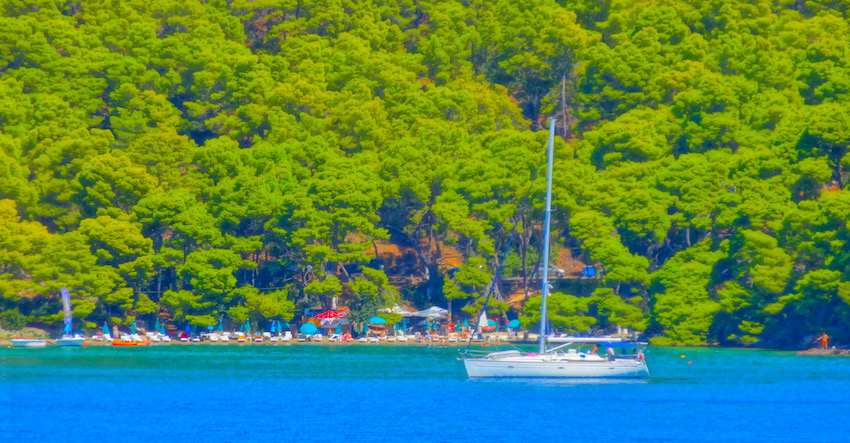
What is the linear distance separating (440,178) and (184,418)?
4870 centimetres

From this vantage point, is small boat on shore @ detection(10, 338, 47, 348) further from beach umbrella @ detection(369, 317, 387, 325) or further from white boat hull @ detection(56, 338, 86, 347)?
beach umbrella @ detection(369, 317, 387, 325)

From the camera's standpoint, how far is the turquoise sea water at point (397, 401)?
46500 millimetres

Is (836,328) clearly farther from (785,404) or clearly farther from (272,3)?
(272,3)

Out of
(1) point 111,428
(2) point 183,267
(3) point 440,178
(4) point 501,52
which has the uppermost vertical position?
(4) point 501,52

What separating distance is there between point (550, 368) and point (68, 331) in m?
39.1

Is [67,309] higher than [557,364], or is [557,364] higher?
[67,309]

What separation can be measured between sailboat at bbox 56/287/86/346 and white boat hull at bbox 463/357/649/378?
111 ft

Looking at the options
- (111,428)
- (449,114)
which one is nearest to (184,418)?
(111,428)

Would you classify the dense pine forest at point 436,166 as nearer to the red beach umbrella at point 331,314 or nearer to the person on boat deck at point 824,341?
the person on boat deck at point 824,341

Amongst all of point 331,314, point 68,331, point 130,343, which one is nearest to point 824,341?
point 331,314

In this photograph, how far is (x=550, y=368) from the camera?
59875 mm

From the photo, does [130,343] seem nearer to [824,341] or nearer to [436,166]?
[436,166]

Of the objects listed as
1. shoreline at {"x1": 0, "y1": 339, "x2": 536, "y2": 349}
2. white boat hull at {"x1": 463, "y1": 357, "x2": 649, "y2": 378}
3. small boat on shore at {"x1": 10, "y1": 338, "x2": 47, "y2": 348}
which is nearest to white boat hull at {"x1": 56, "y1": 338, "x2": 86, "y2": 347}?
shoreline at {"x1": 0, "y1": 339, "x2": 536, "y2": 349}

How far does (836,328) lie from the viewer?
257 ft
